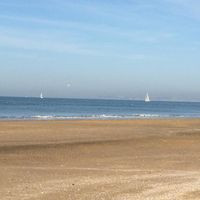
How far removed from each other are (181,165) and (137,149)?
5.99 meters

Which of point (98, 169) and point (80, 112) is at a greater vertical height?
point (80, 112)

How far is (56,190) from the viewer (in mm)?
12531

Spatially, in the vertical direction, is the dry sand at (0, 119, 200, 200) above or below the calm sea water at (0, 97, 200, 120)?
below

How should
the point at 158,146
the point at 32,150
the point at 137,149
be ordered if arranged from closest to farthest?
the point at 32,150, the point at 137,149, the point at 158,146

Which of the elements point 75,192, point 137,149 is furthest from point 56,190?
point 137,149

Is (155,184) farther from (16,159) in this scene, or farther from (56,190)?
(16,159)

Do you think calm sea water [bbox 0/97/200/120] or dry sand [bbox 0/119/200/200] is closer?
dry sand [bbox 0/119/200/200]

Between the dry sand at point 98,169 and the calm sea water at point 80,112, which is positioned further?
the calm sea water at point 80,112

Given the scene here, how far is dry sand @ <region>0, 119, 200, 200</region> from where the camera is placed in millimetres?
12258

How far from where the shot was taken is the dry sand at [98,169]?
12.3m

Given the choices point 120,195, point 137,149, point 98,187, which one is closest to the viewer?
point 120,195

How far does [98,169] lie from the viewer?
16766mm

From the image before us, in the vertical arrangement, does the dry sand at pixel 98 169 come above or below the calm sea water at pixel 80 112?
below

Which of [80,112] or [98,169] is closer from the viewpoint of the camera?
[98,169]
